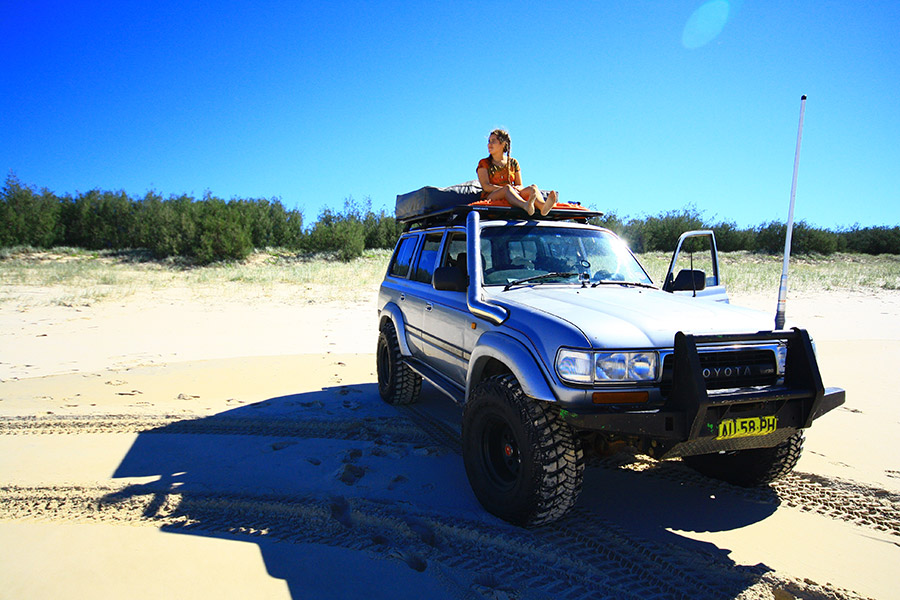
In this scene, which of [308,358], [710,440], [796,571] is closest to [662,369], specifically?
[710,440]

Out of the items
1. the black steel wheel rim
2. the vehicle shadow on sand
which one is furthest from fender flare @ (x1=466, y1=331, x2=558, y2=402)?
the vehicle shadow on sand

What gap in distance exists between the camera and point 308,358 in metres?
8.50

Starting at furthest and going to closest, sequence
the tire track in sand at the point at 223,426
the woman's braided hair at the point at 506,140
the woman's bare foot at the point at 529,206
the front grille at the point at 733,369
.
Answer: the woman's braided hair at the point at 506,140 < the tire track in sand at the point at 223,426 < the woman's bare foot at the point at 529,206 < the front grille at the point at 733,369

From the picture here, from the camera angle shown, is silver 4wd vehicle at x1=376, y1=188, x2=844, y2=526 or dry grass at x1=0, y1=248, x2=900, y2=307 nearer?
silver 4wd vehicle at x1=376, y1=188, x2=844, y2=526

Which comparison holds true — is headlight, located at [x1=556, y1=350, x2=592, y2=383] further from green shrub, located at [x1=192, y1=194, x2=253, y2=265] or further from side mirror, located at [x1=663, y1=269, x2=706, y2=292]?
green shrub, located at [x1=192, y1=194, x2=253, y2=265]

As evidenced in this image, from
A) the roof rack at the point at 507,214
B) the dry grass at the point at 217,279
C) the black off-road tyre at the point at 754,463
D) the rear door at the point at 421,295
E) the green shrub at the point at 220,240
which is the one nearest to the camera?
the black off-road tyre at the point at 754,463

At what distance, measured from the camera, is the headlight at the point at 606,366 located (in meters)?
2.81

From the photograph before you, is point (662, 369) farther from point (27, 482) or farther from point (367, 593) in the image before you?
point (27, 482)

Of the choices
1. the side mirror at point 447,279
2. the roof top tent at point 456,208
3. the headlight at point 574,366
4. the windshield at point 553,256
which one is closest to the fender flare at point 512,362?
the headlight at point 574,366

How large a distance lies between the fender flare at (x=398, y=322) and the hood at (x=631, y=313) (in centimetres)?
183

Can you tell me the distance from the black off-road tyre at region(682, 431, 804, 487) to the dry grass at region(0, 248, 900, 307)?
12.3 metres

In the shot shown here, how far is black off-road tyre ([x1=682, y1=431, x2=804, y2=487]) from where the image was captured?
11.3 feet

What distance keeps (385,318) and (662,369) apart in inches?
145

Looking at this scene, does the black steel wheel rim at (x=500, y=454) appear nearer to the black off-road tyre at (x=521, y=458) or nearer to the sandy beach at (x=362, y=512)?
the black off-road tyre at (x=521, y=458)
